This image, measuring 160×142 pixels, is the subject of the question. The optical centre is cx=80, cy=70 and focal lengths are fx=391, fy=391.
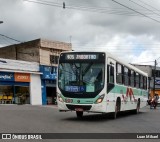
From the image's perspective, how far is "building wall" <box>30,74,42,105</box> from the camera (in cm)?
4484

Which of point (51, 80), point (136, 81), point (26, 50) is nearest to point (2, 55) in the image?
point (26, 50)

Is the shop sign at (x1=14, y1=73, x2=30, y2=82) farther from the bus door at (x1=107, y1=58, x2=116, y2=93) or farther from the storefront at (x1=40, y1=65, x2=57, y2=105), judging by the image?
the bus door at (x1=107, y1=58, x2=116, y2=93)

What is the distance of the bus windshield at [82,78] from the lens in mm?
17375

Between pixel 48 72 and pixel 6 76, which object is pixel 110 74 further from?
pixel 48 72

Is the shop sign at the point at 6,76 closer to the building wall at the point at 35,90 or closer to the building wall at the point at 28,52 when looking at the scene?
the building wall at the point at 35,90

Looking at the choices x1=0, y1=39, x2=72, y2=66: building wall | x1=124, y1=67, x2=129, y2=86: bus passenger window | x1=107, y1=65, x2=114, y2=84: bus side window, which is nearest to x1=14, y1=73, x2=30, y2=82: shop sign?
x1=0, y1=39, x2=72, y2=66: building wall

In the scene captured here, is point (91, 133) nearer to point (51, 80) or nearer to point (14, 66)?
point (14, 66)

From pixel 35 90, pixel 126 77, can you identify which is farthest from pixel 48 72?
pixel 126 77

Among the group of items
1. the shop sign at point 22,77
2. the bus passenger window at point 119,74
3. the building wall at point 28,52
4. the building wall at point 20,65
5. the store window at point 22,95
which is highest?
the building wall at point 28,52

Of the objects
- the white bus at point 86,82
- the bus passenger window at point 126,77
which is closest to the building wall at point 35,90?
the bus passenger window at point 126,77

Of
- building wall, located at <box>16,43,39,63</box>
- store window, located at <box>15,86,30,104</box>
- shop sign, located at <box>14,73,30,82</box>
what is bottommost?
store window, located at <box>15,86,30,104</box>

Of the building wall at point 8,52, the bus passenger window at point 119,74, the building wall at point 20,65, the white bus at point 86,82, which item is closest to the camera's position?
the white bus at point 86,82

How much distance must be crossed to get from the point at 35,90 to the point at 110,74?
28.1 meters

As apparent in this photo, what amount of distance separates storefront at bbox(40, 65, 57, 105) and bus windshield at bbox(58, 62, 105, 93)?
2849 centimetres
